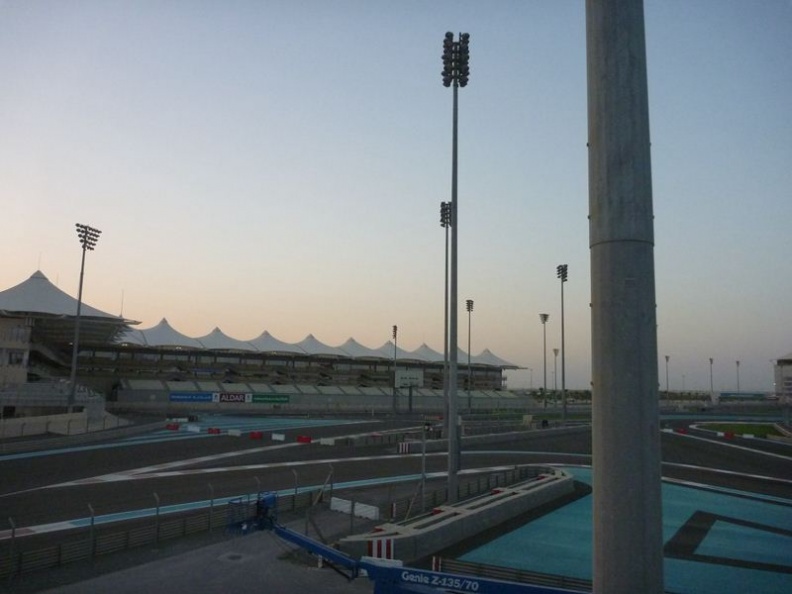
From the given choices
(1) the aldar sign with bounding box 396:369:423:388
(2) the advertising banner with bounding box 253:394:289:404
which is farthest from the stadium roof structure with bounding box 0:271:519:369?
(1) the aldar sign with bounding box 396:369:423:388

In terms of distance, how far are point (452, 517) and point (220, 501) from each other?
378 inches

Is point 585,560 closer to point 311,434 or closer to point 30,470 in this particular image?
point 30,470

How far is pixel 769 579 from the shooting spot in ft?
45.5

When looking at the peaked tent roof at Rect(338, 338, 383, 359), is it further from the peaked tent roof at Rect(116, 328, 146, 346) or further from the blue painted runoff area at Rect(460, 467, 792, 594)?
the blue painted runoff area at Rect(460, 467, 792, 594)

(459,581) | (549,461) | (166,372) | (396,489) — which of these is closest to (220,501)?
(396,489)

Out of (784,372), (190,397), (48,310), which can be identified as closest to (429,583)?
(48,310)

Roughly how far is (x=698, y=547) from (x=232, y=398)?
7005cm

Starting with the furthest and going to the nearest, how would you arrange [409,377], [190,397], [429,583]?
[190,397] < [409,377] < [429,583]

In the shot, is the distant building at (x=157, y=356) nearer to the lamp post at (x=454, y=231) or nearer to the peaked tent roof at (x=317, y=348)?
the peaked tent roof at (x=317, y=348)

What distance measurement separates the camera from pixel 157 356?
338ft

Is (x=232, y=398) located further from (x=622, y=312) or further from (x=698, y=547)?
(x=622, y=312)

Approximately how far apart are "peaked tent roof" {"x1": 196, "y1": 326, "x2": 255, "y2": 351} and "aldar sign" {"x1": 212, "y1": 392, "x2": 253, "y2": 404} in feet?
72.0

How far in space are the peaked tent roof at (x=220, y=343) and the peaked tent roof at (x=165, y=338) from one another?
1.87 metres

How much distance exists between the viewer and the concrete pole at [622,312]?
208 inches
